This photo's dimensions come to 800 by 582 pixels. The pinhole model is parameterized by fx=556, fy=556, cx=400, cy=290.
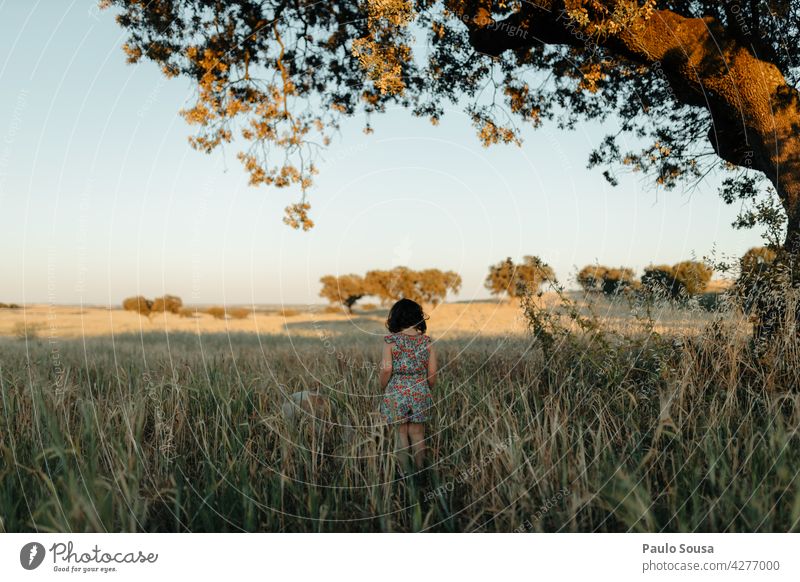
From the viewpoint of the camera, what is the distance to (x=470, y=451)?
488 centimetres

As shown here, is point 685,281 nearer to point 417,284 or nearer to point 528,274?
Result: point 528,274

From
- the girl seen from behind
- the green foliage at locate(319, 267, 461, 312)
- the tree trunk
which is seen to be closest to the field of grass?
the girl seen from behind

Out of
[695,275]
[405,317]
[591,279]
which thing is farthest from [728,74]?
[405,317]

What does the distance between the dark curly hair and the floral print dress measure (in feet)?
0.26

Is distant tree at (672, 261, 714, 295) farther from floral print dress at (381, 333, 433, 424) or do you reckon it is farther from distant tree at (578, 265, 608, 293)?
floral print dress at (381, 333, 433, 424)

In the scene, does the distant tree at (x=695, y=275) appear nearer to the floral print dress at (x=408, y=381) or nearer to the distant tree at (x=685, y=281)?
the distant tree at (x=685, y=281)

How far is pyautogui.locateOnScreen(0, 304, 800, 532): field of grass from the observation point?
3.90 m

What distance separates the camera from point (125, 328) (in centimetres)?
1583

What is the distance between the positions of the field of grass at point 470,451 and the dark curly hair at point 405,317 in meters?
0.87

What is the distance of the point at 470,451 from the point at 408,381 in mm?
924

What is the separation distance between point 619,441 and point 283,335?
12060 millimetres

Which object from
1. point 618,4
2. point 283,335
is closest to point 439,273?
point 283,335
